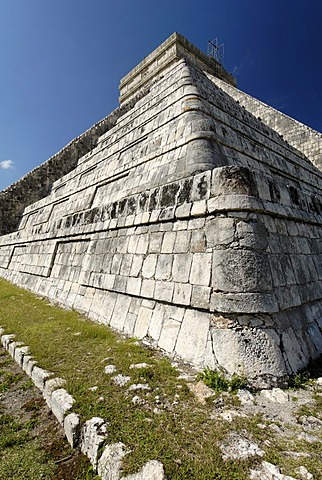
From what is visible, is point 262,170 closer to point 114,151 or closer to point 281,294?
point 281,294

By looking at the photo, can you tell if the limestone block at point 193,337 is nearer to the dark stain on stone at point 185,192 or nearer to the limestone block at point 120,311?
the limestone block at point 120,311

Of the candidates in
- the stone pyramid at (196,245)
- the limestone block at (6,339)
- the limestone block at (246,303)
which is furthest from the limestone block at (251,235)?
the limestone block at (6,339)

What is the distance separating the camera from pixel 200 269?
3199 mm

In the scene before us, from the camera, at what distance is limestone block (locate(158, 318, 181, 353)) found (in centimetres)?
322

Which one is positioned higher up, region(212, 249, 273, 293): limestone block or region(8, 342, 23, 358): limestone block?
region(212, 249, 273, 293): limestone block

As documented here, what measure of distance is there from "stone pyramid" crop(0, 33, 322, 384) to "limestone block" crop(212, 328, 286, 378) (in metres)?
0.01

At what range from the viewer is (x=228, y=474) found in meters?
1.53

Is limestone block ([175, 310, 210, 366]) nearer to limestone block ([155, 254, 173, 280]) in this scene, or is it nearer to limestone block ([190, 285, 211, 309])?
limestone block ([190, 285, 211, 309])

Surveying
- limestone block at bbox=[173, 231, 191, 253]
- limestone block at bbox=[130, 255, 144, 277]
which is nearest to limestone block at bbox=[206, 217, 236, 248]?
limestone block at bbox=[173, 231, 191, 253]

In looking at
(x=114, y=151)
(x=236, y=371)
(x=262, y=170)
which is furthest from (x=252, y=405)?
(x=114, y=151)

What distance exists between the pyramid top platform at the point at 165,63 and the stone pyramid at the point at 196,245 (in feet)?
39.8

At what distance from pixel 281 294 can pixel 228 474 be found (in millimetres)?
2025

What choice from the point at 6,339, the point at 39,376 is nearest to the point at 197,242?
the point at 39,376

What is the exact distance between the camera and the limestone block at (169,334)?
3.22 m
